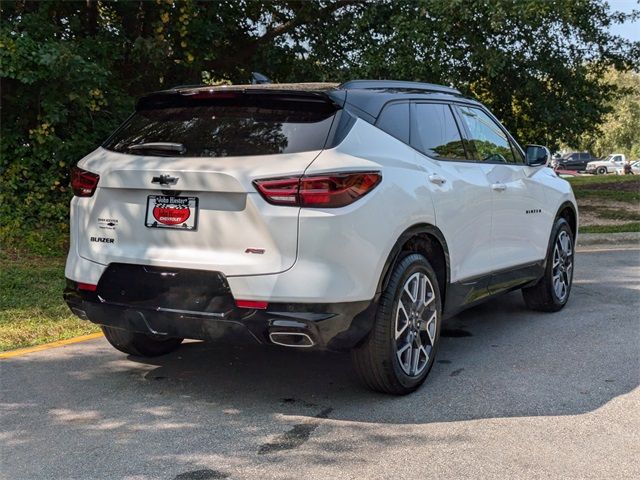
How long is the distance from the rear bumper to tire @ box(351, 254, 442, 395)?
0.48ft

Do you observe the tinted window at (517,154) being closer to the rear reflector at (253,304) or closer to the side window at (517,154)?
the side window at (517,154)

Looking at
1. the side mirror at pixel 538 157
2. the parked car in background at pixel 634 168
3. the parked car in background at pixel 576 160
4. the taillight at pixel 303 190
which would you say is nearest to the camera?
the taillight at pixel 303 190

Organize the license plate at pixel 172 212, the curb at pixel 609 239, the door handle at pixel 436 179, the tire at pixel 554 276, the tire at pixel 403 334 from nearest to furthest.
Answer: the license plate at pixel 172 212 → the tire at pixel 403 334 → the door handle at pixel 436 179 → the tire at pixel 554 276 → the curb at pixel 609 239

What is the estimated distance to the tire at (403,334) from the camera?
14.5 feet

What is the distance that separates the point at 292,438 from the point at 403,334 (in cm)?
101

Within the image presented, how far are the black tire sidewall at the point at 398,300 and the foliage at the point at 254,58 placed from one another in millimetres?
6291

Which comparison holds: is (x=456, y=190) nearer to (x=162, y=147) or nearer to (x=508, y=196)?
→ (x=508, y=196)

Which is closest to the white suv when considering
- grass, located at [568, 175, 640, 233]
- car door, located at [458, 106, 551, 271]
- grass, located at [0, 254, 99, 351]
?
car door, located at [458, 106, 551, 271]

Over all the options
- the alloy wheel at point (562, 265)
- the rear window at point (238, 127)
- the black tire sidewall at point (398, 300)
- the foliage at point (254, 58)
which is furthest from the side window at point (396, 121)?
the foliage at point (254, 58)

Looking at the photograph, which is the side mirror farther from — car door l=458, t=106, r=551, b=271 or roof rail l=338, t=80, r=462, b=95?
roof rail l=338, t=80, r=462, b=95

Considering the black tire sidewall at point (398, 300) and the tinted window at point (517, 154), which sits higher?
the tinted window at point (517, 154)

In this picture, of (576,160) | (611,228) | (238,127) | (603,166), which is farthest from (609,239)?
(576,160)

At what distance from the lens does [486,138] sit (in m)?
6.14

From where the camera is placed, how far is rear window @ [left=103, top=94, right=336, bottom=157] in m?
4.29
